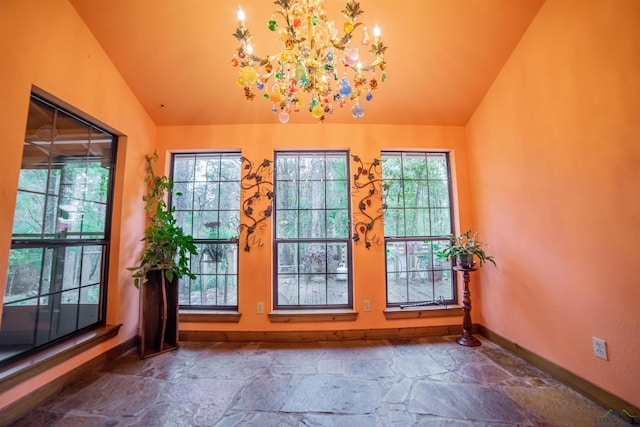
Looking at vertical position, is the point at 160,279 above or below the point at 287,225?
below

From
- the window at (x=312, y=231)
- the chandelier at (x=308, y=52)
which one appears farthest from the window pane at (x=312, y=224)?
the chandelier at (x=308, y=52)

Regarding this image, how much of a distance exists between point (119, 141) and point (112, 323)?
1724 millimetres

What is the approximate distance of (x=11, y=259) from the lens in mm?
1651

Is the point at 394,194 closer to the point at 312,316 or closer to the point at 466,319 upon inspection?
the point at 466,319

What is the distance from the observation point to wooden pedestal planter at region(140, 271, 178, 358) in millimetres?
2406

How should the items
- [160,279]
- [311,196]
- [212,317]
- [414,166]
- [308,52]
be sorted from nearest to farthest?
1. [308,52]
2. [160,279]
3. [212,317]
4. [311,196]
5. [414,166]

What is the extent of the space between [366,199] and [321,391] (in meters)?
1.82

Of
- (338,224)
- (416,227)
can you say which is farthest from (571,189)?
(338,224)

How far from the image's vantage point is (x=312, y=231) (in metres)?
2.86

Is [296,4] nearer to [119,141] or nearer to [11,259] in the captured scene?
[119,141]

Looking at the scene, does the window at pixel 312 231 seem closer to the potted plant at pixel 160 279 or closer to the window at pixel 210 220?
the window at pixel 210 220

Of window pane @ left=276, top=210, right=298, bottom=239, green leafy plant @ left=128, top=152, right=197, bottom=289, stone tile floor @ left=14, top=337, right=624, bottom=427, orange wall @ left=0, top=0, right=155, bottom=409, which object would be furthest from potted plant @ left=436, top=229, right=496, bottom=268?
orange wall @ left=0, top=0, right=155, bottom=409

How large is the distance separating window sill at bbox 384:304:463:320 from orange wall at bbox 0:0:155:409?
2669mm

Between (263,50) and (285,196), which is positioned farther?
(285,196)
